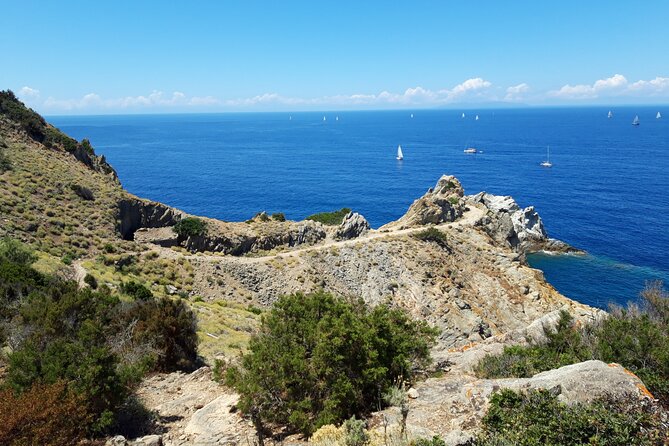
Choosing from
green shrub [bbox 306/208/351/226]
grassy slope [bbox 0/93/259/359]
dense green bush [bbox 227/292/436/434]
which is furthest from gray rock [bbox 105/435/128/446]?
green shrub [bbox 306/208/351/226]

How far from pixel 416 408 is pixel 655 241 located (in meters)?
77.3

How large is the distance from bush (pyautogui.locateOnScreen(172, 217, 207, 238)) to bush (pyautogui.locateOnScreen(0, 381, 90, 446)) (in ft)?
133

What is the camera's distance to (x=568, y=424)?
9336 mm

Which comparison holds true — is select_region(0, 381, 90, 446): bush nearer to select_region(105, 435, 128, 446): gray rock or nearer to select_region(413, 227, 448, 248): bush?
select_region(105, 435, 128, 446): gray rock

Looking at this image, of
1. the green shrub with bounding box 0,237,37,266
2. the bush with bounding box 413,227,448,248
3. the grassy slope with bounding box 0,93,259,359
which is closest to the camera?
the green shrub with bounding box 0,237,37,266

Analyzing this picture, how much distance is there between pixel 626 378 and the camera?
11.3m

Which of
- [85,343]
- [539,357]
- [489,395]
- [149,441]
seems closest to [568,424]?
[489,395]

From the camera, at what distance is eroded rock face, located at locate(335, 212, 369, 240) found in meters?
57.3

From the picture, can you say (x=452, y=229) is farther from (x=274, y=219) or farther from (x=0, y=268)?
(x=0, y=268)

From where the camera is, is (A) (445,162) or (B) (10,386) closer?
(B) (10,386)

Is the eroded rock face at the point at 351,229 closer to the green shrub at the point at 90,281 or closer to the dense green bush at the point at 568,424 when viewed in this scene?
the green shrub at the point at 90,281

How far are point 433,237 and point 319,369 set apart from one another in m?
45.1

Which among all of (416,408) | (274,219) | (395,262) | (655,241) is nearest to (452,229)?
(395,262)

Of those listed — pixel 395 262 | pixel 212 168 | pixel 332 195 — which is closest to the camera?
pixel 395 262
